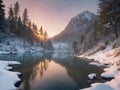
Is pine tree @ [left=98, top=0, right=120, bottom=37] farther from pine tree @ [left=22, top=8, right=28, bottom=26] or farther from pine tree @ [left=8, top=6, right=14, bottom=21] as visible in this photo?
pine tree @ [left=22, top=8, right=28, bottom=26]

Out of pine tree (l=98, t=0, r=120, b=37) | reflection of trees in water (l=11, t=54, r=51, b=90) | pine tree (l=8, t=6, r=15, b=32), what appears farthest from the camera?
pine tree (l=8, t=6, r=15, b=32)

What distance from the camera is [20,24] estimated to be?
383 ft

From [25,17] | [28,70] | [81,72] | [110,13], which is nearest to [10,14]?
[25,17]

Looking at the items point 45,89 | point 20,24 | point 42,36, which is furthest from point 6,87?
point 42,36

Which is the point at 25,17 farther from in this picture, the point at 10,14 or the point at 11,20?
the point at 11,20

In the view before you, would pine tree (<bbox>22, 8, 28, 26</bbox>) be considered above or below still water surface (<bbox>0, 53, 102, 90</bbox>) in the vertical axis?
above

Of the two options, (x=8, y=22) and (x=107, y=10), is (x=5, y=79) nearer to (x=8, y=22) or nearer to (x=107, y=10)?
(x=107, y=10)

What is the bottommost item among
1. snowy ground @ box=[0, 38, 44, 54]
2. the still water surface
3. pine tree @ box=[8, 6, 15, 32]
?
the still water surface

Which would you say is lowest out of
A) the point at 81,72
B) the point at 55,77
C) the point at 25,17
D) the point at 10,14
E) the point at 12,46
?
the point at 55,77

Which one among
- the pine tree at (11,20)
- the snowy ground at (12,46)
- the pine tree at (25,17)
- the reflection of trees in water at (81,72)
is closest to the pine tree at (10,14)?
the pine tree at (11,20)

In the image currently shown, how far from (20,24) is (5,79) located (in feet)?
321

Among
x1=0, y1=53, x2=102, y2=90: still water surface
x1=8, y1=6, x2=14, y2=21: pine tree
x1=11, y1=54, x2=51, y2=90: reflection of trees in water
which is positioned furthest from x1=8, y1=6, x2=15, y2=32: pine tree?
x1=0, y1=53, x2=102, y2=90: still water surface

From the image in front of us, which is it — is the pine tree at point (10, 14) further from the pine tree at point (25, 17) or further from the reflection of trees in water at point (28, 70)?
the reflection of trees in water at point (28, 70)

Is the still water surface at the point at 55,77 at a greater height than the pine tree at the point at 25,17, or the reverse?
the pine tree at the point at 25,17
